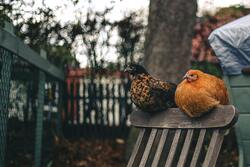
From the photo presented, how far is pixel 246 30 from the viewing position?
3836 mm

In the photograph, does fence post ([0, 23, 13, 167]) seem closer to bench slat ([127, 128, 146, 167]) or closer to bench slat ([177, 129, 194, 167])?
bench slat ([127, 128, 146, 167])

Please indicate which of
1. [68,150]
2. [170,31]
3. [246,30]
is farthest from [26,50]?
[68,150]

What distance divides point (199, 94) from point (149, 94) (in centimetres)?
45

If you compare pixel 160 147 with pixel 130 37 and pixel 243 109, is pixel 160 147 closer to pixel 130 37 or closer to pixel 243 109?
pixel 243 109

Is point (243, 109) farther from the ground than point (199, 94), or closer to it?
closer to it

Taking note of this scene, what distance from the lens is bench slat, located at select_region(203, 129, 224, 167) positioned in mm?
2318

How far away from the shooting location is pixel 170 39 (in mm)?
5043

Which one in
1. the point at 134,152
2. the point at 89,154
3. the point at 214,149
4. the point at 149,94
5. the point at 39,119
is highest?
the point at 149,94

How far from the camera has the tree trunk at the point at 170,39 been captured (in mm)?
5012

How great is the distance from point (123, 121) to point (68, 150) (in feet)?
6.41

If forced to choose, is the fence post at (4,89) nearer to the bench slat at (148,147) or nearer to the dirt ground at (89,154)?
the bench slat at (148,147)

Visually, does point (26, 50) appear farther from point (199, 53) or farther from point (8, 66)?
point (199, 53)

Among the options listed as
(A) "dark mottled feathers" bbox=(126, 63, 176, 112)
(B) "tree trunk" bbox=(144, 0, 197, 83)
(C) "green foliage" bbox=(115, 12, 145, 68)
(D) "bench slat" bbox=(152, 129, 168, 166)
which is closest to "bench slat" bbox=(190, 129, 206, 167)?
(D) "bench slat" bbox=(152, 129, 168, 166)

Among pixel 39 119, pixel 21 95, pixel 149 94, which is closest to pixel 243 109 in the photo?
pixel 149 94
